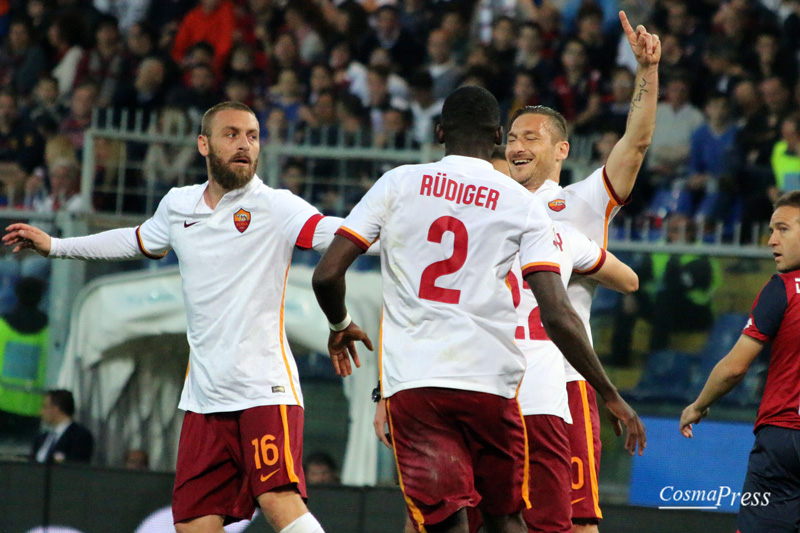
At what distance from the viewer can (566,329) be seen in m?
3.70

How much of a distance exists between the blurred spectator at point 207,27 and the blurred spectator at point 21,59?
161 cm

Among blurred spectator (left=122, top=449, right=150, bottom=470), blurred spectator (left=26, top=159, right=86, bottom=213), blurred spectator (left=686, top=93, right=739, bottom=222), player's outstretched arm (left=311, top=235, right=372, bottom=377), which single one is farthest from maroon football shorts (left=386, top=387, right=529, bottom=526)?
blurred spectator (left=686, top=93, right=739, bottom=222)

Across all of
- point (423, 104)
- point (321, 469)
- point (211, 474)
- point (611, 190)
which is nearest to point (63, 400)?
point (321, 469)

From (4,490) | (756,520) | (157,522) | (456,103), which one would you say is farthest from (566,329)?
(4,490)

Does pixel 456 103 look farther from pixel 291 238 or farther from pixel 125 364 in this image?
pixel 125 364

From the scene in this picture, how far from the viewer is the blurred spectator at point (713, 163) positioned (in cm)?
886

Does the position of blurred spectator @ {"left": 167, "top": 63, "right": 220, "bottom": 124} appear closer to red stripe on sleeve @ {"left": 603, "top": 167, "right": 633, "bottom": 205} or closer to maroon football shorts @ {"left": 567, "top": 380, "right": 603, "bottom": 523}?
red stripe on sleeve @ {"left": 603, "top": 167, "right": 633, "bottom": 205}

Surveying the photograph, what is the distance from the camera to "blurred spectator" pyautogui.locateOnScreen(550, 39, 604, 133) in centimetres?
1035

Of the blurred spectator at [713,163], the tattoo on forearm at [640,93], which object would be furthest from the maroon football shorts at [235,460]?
the blurred spectator at [713,163]

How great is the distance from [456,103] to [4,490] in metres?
4.58

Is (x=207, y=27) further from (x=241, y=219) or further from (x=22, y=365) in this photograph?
(x=241, y=219)

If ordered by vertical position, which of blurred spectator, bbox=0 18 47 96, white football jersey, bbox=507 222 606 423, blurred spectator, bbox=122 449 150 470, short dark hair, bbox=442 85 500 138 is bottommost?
blurred spectator, bbox=122 449 150 470

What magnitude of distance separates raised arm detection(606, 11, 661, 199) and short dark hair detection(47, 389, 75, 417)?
12.7ft

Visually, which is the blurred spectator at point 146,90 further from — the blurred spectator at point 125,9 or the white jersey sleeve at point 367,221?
the white jersey sleeve at point 367,221
